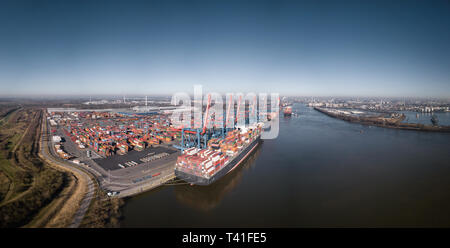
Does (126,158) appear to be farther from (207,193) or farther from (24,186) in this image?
(207,193)

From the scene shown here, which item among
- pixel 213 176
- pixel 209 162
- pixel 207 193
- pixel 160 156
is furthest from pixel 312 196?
pixel 160 156

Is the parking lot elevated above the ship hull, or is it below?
above

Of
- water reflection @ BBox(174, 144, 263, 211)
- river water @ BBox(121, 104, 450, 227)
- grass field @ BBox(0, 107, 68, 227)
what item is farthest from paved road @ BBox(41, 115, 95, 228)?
water reflection @ BBox(174, 144, 263, 211)

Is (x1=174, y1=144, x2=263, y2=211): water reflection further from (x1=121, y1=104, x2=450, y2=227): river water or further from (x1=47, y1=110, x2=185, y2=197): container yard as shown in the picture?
(x1=47, y1=110, x2=185, y2=197): container yard

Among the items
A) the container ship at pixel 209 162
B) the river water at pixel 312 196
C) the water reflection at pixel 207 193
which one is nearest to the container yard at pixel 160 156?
the container ship at pixel 209 162

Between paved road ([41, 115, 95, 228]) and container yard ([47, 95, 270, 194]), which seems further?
container yard ([47, 95, 270, 194])

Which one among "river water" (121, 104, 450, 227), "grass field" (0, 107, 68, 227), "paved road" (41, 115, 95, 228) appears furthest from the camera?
"river water" (121, 104, 450, 227)
